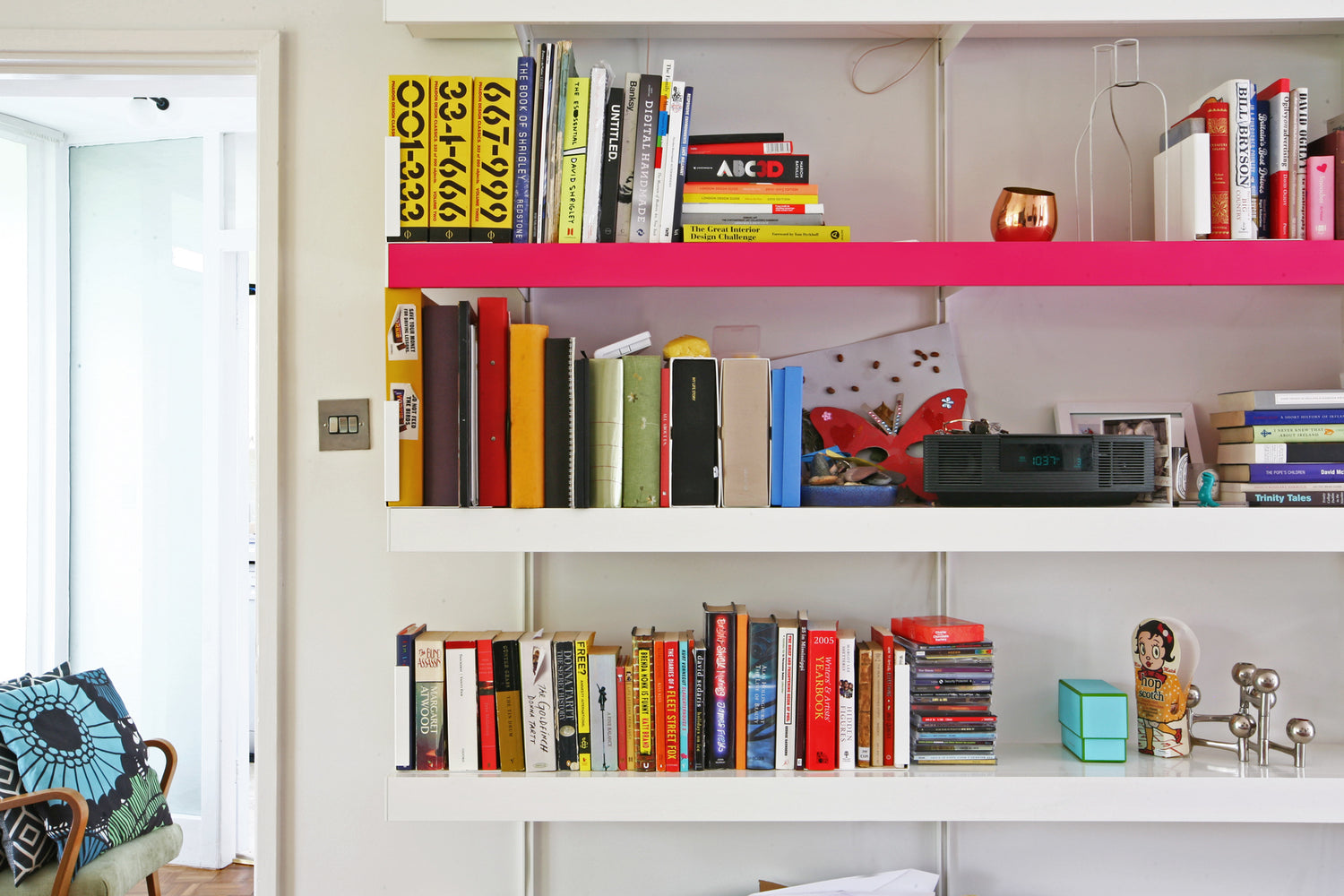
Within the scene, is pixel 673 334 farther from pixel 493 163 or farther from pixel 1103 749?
pixel 1103 749

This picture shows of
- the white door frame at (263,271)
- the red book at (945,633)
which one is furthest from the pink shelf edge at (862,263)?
the red book at (945,633)

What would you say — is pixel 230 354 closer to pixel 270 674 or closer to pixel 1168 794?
pixel 270 674

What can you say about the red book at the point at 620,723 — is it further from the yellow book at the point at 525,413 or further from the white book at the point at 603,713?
the yellow book at the point at 525,413

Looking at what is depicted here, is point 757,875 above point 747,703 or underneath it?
underneath

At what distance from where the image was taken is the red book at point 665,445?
132 cm

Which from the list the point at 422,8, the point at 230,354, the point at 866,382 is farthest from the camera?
the point at 230,354

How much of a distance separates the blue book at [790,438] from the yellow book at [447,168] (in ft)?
1.83

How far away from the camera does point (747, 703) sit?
1378mm

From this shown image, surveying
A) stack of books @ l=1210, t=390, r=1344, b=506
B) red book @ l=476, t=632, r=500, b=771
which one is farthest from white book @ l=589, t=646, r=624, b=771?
stack of books @ l=1210, t=390, r=1344, b=506

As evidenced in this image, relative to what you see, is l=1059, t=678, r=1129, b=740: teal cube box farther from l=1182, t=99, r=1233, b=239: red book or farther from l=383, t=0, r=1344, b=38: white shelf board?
l=383, t=0, r=1344, b=38: white shelf board

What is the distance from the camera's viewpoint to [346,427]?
1.59m

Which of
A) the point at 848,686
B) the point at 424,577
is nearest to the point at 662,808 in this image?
the point at 848,686

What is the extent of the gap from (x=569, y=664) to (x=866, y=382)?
746 millimetres

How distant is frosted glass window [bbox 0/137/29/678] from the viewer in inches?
109
